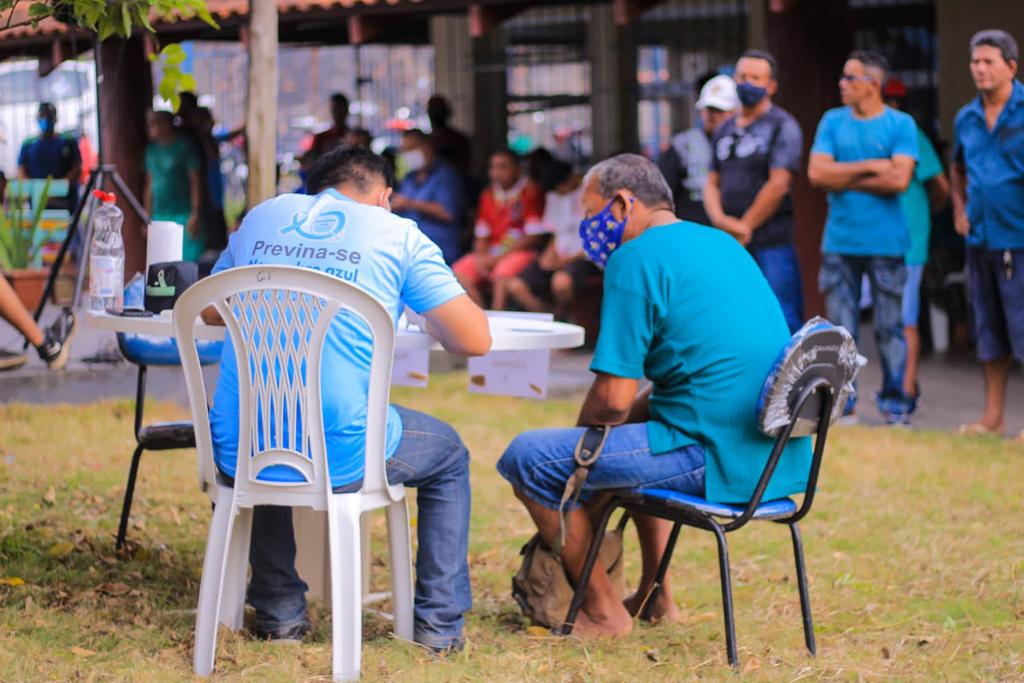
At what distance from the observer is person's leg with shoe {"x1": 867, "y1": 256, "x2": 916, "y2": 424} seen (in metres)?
7.89

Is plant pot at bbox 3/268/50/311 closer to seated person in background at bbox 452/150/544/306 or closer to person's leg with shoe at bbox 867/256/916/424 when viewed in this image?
seated person in background at bbox 452/150/544/306

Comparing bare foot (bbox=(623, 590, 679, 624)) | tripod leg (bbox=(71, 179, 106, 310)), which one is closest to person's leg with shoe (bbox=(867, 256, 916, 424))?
bare foot (bbox=(623, 590, 679, 624))

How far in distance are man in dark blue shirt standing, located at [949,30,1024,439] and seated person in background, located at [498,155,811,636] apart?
3.45 metres

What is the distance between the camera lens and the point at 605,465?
420 cm

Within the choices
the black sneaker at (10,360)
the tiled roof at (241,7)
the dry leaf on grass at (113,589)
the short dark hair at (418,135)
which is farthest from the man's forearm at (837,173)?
the tiled roof at (241,7)

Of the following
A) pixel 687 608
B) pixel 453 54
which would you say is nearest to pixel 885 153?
pixel 687 608

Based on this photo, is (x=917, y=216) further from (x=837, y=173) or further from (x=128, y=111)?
(x=128, y=111)

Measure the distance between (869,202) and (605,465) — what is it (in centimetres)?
413

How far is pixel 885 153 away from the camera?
791 centimetres

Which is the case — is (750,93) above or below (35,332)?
above

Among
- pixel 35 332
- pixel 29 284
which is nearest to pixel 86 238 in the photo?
pixel 29 284

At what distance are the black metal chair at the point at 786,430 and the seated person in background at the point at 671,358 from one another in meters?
0.05

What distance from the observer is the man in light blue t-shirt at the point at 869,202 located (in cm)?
784

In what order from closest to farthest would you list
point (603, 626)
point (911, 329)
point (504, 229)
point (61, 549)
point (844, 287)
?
point (603, 626) < point (61, 549) < point (844, 287) < point (911, 329) < point (504, 229)
